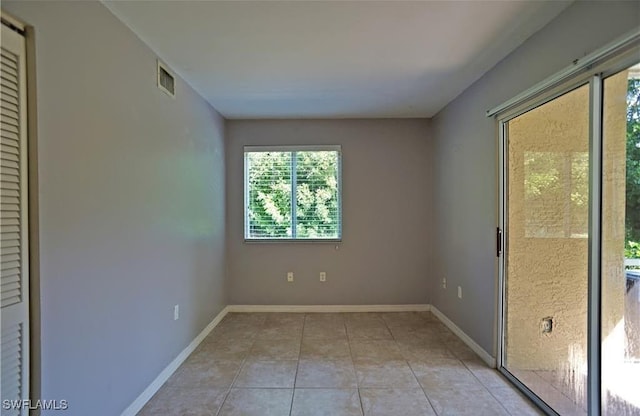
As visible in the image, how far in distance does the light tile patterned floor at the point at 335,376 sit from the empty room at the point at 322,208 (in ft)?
0.08

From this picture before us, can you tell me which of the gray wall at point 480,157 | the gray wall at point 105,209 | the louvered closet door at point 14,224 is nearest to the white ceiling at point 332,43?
the gray wall at point 480,157

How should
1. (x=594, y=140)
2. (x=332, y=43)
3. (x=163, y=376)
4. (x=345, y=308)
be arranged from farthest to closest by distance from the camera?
(x=345, y=308) < (x=163, y=376) < (x=332, y=43) < (x=594, y=140)

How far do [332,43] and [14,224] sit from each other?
1971mm

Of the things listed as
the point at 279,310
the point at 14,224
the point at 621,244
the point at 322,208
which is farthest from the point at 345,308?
the point at 14,224

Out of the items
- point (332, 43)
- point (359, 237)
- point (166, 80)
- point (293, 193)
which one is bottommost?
point (359, 237)

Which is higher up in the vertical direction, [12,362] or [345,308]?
[12,362]

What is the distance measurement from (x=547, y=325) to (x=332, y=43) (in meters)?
2.46

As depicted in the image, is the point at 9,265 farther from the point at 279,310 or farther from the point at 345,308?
the point at 345,308

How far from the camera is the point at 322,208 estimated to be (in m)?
4.33

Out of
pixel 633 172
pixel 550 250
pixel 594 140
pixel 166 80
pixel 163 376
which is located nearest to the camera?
pixel 633 172

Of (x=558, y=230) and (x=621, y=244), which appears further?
(x=558, y=230)

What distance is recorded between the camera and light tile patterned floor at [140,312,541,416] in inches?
87.3

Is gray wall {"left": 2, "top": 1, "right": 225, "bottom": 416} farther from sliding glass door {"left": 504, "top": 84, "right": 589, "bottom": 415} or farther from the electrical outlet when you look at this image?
the electrical outlet

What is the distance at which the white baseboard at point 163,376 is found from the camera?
2.12 meters
